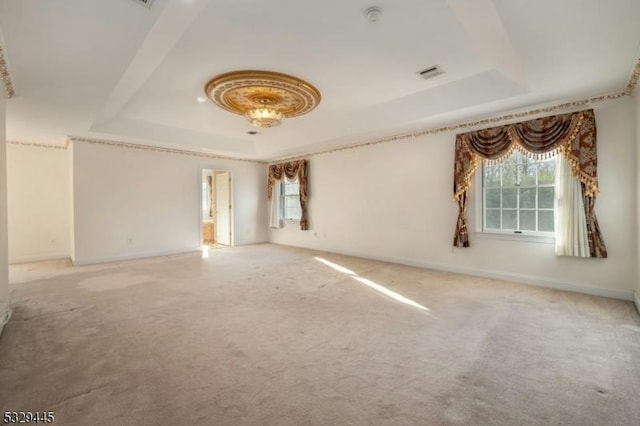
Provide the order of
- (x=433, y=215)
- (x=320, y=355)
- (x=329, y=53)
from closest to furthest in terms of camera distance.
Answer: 1. (x=320, y=355)
2. (x=329, y=53)
3. (x=433, y=215)

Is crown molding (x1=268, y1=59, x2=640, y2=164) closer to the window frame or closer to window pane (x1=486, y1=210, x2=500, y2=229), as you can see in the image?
the window frame

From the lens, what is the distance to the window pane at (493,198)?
4.59 metres

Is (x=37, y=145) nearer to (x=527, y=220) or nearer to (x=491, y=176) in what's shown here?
(x=491, y=176)

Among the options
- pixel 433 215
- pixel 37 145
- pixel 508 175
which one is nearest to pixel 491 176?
pixel 508 175

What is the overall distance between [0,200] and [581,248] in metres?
6.44

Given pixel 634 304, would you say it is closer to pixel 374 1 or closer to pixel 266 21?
pixel 374 1

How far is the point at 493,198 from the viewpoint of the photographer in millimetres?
4637

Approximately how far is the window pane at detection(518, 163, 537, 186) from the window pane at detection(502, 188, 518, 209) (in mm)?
158

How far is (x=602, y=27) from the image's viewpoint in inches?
90.4

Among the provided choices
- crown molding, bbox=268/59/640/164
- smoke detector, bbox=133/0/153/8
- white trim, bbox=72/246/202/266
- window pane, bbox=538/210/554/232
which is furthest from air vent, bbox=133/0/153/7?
white trim, bbox=72/246/202/266

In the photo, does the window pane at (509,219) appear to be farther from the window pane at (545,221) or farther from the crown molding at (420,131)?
the crown molding at (420,131)

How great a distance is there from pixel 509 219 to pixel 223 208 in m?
6.78

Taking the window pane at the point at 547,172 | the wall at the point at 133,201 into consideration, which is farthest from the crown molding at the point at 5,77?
the window pane at the point at 547,172

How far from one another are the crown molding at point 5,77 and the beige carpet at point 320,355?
2.36m
